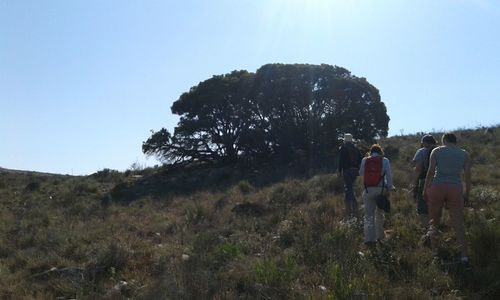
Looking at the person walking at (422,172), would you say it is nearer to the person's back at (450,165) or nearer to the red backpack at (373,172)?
the red backpack at (373,172)

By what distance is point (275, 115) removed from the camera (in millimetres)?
26922

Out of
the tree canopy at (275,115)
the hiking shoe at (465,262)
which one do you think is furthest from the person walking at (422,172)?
the tree canopy at (275,115)

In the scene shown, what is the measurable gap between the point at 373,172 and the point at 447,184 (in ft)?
4.89

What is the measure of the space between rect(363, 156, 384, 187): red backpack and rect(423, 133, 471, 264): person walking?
43.8 inches

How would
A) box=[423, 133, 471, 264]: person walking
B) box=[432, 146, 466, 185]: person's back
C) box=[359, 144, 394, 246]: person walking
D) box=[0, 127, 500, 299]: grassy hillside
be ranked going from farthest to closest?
box=[359, 144, 394, 246]: person walking → box=[432, 146, 466, 185]: person's back → box=[423, 133, 471, 264]: person walking → box=[0, 127, 500, 299]: grassy hillside

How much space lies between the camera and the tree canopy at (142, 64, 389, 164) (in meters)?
25.9

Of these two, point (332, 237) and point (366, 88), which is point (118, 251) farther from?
point (366, 88)

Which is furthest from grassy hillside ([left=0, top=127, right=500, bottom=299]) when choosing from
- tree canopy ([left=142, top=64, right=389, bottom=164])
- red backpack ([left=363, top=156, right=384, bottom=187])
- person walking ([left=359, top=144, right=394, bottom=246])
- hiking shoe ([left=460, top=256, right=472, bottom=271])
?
tree canopy ([left=142, top=64, right=389, bottom=164])

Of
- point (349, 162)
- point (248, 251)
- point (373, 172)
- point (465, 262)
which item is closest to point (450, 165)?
point (465, 262)

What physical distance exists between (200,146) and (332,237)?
21.2 meters

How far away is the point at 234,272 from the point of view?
7199mm

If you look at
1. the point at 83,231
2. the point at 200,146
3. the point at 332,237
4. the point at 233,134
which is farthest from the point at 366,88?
the point at 332,237

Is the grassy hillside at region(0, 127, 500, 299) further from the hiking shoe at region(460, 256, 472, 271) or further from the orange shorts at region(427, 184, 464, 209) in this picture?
the orange shorts at region(427, 184, 464, 209)

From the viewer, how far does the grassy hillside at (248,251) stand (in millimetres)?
6422
